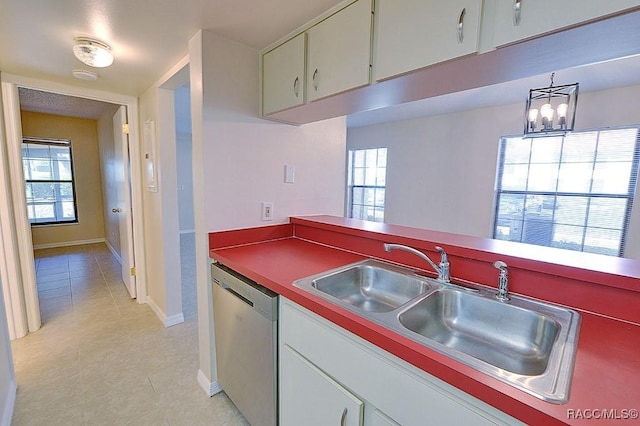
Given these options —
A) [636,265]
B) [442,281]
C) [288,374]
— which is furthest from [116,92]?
[636,265]

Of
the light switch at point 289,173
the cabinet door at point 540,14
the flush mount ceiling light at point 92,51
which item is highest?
the flush mount ceiling light at point 92,51

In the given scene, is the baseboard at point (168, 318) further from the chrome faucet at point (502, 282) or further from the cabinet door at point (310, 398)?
the chrome faucet at point (502, 282)

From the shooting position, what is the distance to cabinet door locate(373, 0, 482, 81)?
899 mm

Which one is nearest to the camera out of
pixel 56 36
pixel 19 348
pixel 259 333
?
pixel 259 333

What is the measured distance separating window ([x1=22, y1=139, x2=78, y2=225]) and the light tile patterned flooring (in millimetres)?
2360

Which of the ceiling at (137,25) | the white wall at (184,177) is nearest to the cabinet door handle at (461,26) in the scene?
the ceiling at (137,25)

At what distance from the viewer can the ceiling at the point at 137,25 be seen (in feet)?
4.22

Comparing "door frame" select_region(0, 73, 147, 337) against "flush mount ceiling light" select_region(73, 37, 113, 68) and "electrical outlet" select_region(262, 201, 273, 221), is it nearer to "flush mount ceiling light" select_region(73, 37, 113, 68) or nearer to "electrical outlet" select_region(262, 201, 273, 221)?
"flush mount ceiling light" select_region(73, 37, 113, 68)

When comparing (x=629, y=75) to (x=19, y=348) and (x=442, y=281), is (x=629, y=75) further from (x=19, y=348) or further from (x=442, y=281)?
(x=19, y=348)

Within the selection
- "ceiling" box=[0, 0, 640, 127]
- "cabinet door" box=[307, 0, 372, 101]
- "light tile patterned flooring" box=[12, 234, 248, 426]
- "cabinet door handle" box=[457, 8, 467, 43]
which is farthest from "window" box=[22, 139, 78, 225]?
"cabinet door handle" box=[457, 8, 467, 43]

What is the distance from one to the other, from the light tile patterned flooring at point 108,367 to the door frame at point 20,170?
356 mm

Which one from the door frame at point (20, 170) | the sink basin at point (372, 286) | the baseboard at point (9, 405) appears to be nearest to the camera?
the sink basin at point (372, 286)

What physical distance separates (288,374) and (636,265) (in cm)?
136

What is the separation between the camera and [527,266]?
39.9 inches
